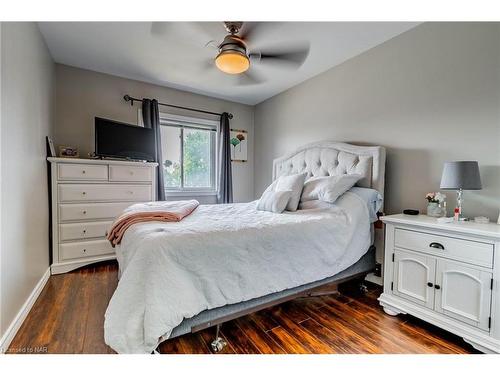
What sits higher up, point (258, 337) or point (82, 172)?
point (82, 172)

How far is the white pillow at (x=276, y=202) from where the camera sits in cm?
222

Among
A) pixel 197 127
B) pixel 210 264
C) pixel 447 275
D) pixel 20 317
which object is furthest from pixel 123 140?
pixel 447 275

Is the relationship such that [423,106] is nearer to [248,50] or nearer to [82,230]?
[248,50]

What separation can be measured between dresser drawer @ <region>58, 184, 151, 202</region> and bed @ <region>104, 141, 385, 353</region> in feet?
4.29

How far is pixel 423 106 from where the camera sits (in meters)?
2.09

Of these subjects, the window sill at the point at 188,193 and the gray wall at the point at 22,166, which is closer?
the gray wall at the point at 22,166

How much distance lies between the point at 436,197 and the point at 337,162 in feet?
3.29

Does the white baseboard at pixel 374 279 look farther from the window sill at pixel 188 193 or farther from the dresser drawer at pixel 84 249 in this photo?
the dresser drawer at pixel 84 249

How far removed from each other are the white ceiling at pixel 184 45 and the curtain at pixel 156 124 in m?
0.35

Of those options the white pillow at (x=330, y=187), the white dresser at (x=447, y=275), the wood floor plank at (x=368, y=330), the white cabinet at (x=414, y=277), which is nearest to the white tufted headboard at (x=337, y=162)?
the white pillow at (x=330, y=187)

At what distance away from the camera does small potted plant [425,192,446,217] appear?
1858mm

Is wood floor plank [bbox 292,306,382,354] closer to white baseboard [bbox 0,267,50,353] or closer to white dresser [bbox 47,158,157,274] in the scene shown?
white baseboard [bbox 0,267,50,353]

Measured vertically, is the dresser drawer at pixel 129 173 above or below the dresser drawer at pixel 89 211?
above

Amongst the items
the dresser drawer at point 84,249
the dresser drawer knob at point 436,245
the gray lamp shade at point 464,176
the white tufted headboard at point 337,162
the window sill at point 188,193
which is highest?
the white tufted headboard at point 337,162
